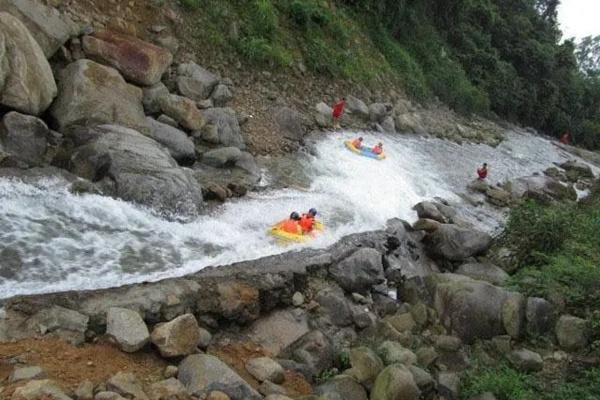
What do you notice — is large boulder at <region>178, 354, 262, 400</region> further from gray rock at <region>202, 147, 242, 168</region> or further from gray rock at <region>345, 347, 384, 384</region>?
gray rock at <region>202, 147, 242, 168</region>

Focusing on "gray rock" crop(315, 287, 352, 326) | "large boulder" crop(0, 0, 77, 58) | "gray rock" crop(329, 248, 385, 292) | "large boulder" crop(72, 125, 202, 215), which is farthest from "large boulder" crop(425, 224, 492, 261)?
"large boulder" crop(0, 0, 77, 58)

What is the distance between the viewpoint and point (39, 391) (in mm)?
4695

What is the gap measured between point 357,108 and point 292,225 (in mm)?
12554

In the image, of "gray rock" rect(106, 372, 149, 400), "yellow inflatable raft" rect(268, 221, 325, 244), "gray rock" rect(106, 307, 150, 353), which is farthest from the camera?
"yellow inflatable raft" rect(268, 221, 325, 244)

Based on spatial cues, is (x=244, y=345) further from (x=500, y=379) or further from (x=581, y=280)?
(x=581, y=280)

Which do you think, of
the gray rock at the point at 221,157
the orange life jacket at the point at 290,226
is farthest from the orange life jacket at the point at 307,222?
the gray rock at the point at 221,157

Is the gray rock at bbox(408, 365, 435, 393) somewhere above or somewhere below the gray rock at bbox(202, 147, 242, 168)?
below

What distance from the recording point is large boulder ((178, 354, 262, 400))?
5688 mm

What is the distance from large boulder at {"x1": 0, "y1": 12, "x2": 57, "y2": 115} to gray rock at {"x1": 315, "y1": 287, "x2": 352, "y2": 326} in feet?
22.3

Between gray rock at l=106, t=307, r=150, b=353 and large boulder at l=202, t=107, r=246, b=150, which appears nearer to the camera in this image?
gray rock at l=106, t=307, r=150, b=353

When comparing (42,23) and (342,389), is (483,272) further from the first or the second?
(42,23)

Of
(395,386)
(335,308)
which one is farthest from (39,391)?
Result: (335,308)

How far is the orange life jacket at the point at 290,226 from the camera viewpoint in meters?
10.5

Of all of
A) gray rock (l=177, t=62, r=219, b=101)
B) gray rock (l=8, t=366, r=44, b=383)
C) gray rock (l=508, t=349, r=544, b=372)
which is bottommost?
gray rock (l=8, t=366, r=44, b=383)
